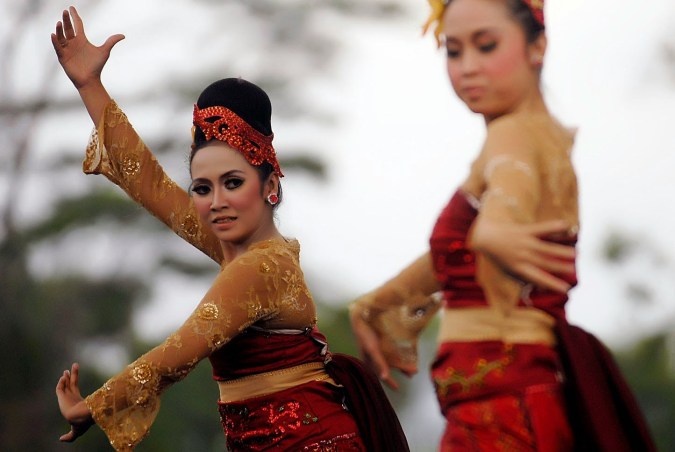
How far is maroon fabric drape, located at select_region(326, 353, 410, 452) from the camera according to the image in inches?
163

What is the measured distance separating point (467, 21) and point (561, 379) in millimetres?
866

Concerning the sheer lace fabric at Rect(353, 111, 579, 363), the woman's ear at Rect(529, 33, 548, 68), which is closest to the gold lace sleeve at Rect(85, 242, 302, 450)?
the sheer lace fabric at Rect(353, 111, 579, 363)

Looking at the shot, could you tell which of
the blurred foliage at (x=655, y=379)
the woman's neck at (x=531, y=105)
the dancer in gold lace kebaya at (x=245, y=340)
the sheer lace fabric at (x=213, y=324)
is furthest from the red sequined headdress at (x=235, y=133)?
the blurred foliage at (x=655, y=379)

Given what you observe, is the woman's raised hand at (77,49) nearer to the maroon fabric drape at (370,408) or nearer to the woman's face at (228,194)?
the woman's face at (228,194)

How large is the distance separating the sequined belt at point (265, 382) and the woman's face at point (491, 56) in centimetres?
125

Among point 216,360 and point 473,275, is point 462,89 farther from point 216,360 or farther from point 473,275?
point 216,360

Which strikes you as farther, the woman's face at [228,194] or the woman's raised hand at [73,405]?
the woman's face at [228,194]

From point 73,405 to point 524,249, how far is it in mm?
1624

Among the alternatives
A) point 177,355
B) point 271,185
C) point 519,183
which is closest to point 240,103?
point 271,185

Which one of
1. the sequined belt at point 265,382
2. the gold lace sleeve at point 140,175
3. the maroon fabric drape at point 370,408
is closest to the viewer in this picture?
the sequined belt at point 265,382

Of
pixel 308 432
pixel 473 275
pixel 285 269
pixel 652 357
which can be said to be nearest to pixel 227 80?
pixel 285 269

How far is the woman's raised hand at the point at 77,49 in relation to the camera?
436 centimetres

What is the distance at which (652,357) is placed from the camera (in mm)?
9914

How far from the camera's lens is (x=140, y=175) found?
4559mm
